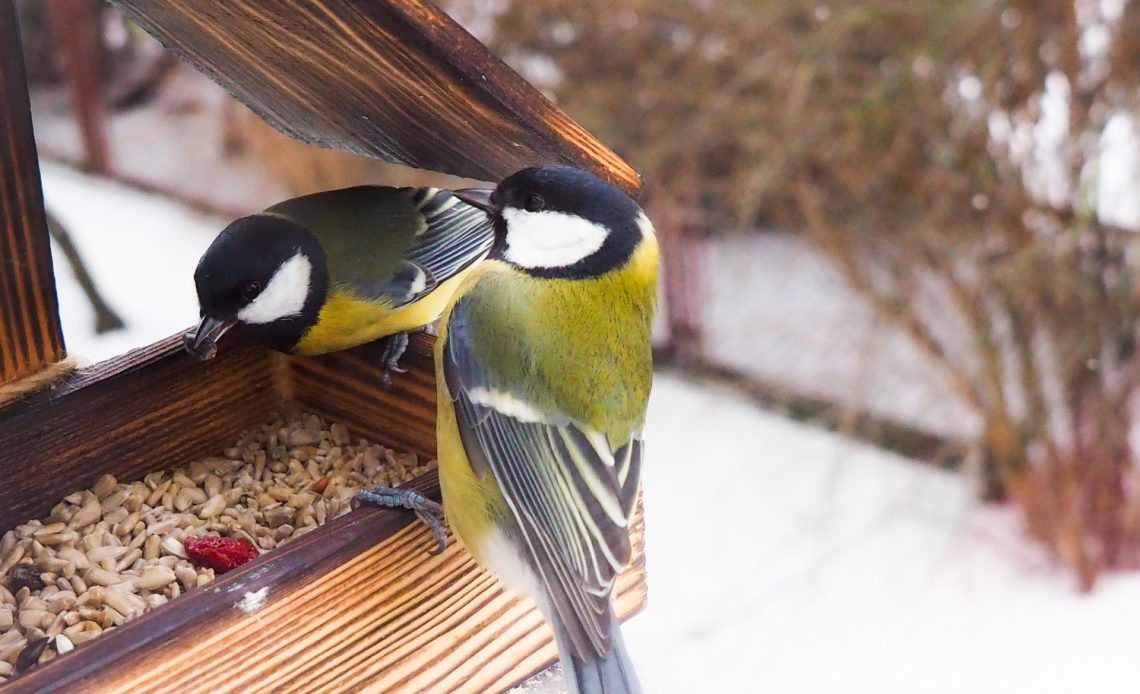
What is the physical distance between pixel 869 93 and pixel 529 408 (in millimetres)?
2217

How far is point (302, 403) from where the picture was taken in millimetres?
1518

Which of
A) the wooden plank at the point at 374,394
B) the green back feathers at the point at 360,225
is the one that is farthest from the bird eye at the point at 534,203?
the green back feathers at the point at 360,225

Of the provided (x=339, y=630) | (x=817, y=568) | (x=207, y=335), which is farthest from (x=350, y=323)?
(x=817, y=568)

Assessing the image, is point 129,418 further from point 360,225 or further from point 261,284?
point 360,225

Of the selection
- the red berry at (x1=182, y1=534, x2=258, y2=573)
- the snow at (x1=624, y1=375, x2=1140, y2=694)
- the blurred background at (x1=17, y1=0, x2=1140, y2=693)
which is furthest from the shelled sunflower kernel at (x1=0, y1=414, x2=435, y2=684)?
the snow at (x1=624, y1=375, x2=1140, y2=694)

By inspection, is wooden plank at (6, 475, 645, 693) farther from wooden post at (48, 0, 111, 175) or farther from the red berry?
wooden post at (48, 0, 111, 175)

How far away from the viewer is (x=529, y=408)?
1259 mm

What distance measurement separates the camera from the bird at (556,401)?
3.78 ft

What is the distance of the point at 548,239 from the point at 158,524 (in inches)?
19.6

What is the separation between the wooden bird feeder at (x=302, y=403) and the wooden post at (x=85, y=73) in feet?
12.5

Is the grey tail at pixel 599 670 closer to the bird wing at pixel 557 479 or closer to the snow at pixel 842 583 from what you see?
the bird wing at pixel 557 479

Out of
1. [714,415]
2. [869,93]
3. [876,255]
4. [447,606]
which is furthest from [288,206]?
[714,415]

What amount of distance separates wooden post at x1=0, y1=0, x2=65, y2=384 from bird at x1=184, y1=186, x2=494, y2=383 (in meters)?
0.15

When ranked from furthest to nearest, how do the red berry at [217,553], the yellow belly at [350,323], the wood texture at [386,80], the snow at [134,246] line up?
the snow at [134,246], the yellow belly at [350,323], the red berry at [217,553], the wood texture at [386,80]
